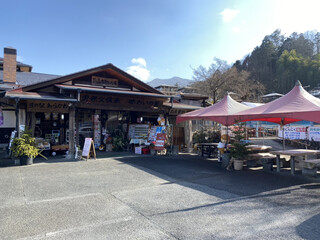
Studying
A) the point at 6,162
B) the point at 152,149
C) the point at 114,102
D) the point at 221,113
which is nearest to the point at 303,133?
the point at 221,113

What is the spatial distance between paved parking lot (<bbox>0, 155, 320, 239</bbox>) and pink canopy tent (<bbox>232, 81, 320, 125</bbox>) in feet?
6.04

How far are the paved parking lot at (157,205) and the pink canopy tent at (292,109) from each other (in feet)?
6.04

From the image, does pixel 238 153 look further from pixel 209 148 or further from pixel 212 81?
pixel 212 81

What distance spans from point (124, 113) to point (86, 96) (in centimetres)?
352

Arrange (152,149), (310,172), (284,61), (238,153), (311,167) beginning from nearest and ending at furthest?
(311,167) < (310,172) < (238,153) < (152,149) < (284,61)

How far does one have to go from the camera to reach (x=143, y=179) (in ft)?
23.0

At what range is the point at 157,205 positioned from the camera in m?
4.71

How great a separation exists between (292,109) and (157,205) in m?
4.98

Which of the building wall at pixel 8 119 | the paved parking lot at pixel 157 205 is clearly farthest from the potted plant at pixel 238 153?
the building wall at pixel 8 119

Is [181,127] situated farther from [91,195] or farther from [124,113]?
[91,195]

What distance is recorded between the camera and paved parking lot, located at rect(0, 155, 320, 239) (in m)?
3.54

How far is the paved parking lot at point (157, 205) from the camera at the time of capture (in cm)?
354

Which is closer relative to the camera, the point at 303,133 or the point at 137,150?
the point at 137,150

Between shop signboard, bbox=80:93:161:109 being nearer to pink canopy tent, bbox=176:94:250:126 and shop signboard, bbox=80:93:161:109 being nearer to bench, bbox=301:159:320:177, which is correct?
pink canopy tent, bbox=176:94:250:126
